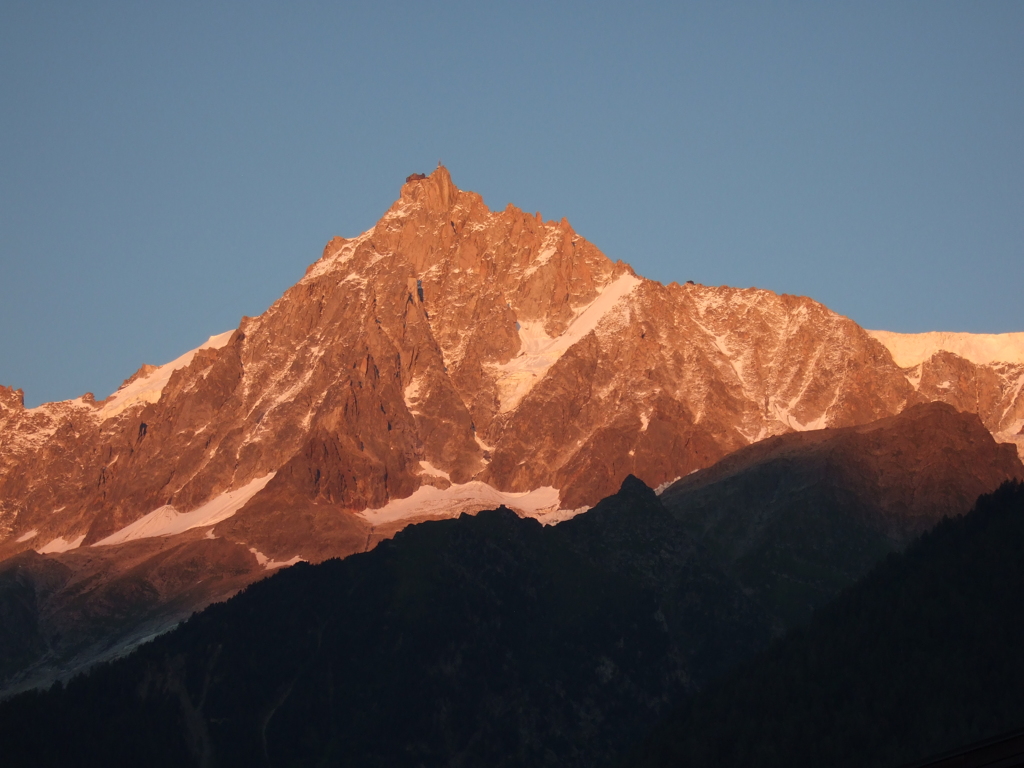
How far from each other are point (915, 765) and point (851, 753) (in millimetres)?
131738

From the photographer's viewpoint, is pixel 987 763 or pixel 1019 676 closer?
pixel 987 763

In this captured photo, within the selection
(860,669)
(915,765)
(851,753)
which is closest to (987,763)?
(915,765)

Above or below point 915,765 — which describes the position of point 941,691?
above

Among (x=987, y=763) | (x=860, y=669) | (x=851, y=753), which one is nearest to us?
(x=987, y=763)

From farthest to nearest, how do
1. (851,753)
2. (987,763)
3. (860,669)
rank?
(860,669) < (851,753) < (987,763)

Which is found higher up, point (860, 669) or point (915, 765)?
point (860, 669)

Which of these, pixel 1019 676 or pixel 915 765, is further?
pixel 1019 676

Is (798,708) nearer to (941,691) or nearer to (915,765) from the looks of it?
(941,691)

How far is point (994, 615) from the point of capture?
649 feet

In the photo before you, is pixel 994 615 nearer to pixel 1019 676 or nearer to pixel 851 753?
pixel 1019 676

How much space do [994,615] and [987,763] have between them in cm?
14808

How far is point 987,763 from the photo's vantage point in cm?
5575

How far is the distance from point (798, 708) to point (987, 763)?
142524mm

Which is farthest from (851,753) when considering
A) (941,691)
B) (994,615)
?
(994,615)
